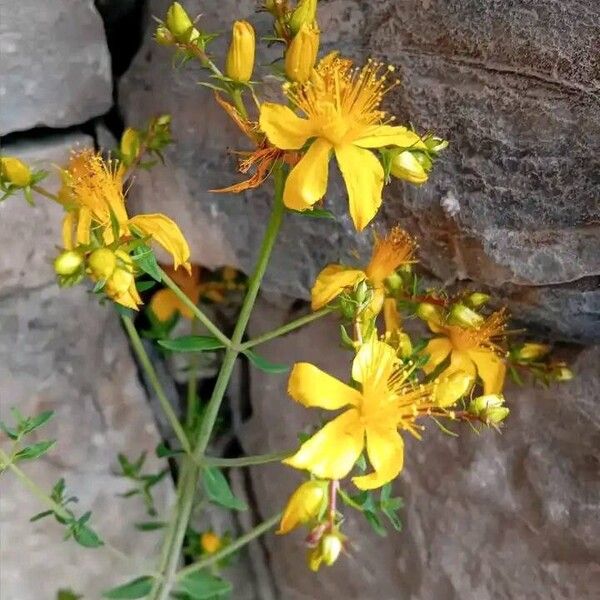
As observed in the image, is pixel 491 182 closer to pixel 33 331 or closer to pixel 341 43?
pixel 341 43

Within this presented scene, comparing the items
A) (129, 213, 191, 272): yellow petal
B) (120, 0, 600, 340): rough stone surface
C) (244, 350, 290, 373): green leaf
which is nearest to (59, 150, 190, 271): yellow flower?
(129, 213, 191, 272): yellow petal

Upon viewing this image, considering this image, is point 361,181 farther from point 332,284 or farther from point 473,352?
point 473,352

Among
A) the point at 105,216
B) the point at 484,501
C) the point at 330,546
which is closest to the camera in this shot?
the point at 330,546

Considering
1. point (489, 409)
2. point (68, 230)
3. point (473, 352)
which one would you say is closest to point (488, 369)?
point (473, 352)

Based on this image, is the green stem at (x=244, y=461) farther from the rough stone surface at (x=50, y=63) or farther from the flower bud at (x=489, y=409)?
the rough stone surface at (x=50, y=63)

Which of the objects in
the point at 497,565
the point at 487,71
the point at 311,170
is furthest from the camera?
the point at 497,565

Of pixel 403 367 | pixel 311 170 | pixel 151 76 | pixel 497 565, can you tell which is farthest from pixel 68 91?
→ pixel 497 565
